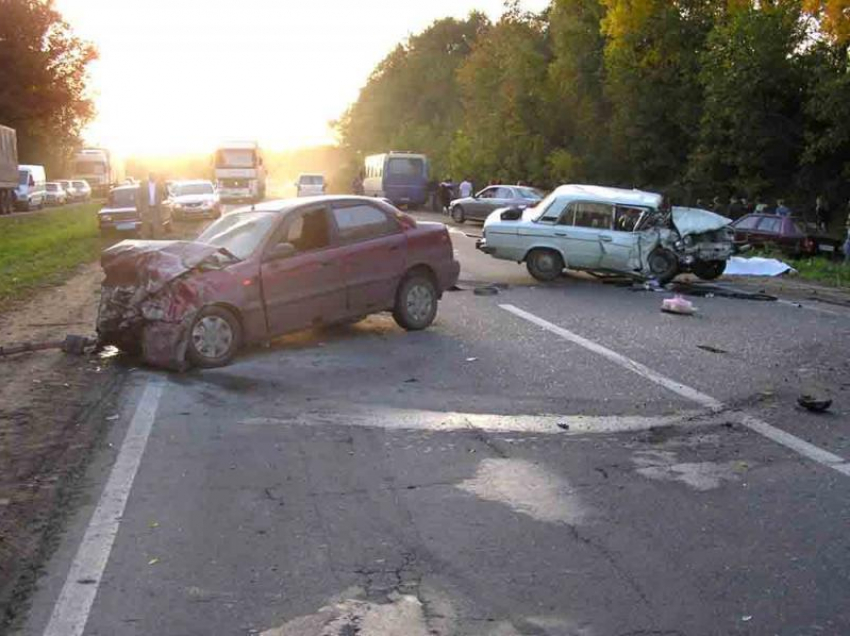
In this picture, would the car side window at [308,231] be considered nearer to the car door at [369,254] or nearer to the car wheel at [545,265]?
the car door at [369,254]

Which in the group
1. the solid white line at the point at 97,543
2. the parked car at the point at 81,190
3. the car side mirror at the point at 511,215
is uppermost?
the car side mirror at the point at 511,215

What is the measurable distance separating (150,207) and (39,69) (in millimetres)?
28558

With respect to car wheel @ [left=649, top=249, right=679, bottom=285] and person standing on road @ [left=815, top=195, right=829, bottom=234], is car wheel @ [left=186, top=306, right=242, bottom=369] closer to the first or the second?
car wheel @ [left=649, top=249, right=679, bottom=285]

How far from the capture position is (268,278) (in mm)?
10070

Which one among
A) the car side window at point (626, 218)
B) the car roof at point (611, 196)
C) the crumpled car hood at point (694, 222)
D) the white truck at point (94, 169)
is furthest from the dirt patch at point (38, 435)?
the white truck at point (94, 169)

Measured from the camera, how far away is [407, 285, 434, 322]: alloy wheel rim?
38.8 ft

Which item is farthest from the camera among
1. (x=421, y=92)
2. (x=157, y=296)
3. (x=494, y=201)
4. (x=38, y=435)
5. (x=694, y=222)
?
(x=421, y=92)

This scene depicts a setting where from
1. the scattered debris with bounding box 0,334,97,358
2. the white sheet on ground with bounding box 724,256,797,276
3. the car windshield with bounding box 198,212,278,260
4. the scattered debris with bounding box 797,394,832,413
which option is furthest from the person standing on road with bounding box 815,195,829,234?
the scattered debris with bounding box 0,334,97,358

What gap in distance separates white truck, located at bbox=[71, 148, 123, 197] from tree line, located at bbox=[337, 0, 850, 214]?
31.1m

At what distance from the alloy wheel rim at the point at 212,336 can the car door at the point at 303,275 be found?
0.53 m

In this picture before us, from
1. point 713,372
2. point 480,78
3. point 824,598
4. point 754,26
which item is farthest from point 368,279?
point 480,78

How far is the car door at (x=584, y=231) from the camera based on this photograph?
56.3ft

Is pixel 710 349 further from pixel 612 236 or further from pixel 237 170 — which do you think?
pixel 237 170

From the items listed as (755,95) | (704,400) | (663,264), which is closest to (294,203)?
(704,400)
